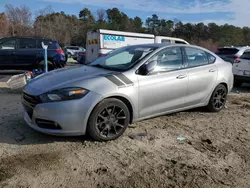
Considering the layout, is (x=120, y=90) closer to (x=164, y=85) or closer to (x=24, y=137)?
(x=164, y=85)

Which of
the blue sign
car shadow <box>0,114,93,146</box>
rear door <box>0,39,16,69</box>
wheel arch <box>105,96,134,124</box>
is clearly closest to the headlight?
wheel arch <box>105,96,134,124</box>

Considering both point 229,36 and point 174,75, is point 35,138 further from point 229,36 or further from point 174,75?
point 229,36

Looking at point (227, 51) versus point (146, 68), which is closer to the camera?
point (146, 68)

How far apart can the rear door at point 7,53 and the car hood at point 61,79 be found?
24.8 ft

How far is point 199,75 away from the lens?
5312mm

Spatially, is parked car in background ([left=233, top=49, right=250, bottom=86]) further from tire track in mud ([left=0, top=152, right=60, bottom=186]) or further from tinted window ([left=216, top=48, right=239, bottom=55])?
tire track in mud ([left=0, top=152, right=60, bottom=186])

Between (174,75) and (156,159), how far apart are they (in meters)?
1.81

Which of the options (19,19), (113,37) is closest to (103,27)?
(19,19)

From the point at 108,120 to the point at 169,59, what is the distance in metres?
1.71

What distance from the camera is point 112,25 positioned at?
61.0 metres

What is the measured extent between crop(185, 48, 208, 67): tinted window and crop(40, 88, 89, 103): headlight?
243cm

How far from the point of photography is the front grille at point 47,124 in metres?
3.85

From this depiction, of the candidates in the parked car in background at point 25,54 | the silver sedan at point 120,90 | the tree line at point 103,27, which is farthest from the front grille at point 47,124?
the tree line at point 103,27

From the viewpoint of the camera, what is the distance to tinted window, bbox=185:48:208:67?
530 cm
